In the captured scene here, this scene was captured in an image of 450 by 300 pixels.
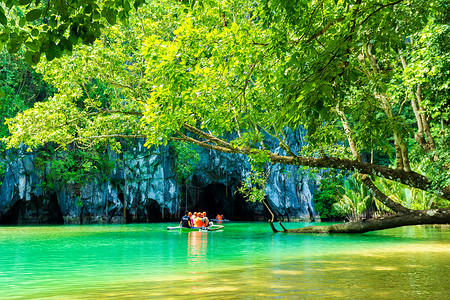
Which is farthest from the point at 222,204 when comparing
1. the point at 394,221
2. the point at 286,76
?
the point at 286,76

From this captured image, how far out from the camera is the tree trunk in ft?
42.7

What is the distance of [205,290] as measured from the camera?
5859 mm

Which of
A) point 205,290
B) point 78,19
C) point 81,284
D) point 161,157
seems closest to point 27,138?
point 81,284

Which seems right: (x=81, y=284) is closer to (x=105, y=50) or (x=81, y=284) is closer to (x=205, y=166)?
(x=105, y=50)

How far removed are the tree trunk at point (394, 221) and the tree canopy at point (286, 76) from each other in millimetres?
461

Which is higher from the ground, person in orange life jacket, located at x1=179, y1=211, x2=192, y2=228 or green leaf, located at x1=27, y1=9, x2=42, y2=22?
green leaf, located at x1=27, y1=9, x2=42, y2=22

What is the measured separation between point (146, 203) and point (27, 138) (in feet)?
61.2

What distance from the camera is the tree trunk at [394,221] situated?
13016 millimetres

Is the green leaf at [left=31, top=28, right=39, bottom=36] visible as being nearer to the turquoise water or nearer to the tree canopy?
the tree canopy

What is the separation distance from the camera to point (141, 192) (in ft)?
108

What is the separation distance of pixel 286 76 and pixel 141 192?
28.4 meters

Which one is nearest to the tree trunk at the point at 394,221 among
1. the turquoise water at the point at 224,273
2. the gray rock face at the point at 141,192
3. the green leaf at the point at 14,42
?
the turquoise water at the point at 224,273

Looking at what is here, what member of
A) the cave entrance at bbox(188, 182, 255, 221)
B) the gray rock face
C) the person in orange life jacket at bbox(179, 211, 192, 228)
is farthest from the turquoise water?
the cave entrance at bbox(188, 182, 255, 221)

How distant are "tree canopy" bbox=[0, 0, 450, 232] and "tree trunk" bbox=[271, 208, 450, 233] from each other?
1.51 feet
